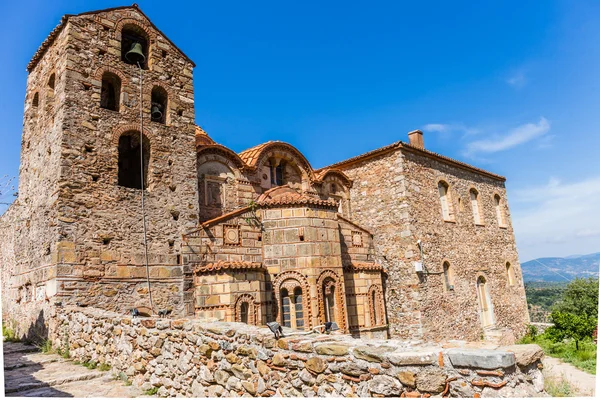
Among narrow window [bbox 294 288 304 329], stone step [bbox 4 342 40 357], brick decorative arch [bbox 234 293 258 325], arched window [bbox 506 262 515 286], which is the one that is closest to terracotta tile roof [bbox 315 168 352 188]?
narrow window [bbox 294 288 304 329]

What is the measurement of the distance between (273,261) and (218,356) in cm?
629

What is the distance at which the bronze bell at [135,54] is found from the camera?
11.1 m

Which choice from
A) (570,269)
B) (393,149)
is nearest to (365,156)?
(393,149)

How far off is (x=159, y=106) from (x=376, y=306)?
9.12 metres

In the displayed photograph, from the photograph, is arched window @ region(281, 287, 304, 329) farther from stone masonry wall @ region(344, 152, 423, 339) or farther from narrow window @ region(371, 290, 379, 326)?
stone masonry wall @ region(344, 152, 423, 339)

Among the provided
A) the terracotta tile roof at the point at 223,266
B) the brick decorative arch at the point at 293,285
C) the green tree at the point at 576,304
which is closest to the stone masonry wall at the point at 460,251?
the green tree at the point at 576,304

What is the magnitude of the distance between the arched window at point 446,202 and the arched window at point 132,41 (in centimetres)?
1184

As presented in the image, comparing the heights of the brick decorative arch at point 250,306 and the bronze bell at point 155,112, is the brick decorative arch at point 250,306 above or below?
below

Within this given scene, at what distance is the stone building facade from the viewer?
31.4ft

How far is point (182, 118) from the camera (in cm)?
1176

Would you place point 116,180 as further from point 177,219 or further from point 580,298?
point 580,298

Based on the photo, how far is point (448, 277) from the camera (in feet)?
52.3

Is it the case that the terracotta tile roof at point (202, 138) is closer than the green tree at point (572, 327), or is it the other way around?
the terracotta tile roof at point (202, 138)

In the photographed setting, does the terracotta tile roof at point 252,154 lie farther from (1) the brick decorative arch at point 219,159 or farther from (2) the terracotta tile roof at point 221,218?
(2) the terracotta tile roof at point 221,218
